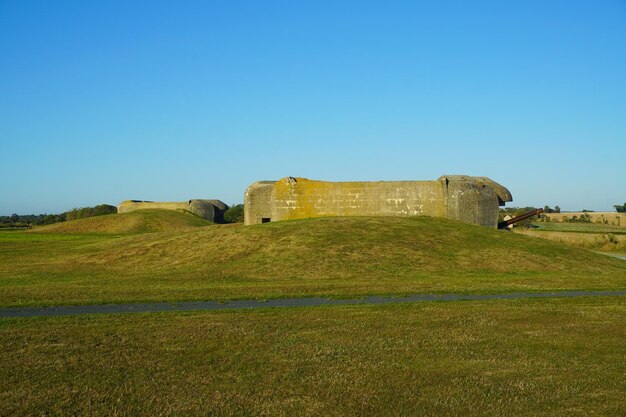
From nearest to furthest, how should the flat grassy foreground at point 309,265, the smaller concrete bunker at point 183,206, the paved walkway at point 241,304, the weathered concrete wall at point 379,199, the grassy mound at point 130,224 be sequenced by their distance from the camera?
the paved walkway at point 241,304 < the flat grassy foreground at point 309,265 < the weathered concrete wall at point 379,199 < the grassy mound at point 130,224 < the smaller concrete bunker at point 183,206

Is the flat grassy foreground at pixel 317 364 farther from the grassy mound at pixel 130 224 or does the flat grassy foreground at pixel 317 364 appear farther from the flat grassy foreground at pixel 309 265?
the grassy mound at pixel 130 224

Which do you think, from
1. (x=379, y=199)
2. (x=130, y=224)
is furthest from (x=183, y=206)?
(x=379, y=199)

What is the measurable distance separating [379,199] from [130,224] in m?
36.8

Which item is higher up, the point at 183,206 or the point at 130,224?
the point at 183,206

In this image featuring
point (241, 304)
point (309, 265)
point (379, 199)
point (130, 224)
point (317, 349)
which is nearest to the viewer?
point (317, 349)

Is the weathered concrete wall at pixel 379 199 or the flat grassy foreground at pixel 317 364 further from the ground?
the weathered concrete wall at pixel 379 199

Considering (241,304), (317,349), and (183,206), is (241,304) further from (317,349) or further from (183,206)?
(183,206)

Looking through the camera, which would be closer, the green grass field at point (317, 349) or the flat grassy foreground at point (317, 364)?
the flat grassy foreground at point (317, 364)

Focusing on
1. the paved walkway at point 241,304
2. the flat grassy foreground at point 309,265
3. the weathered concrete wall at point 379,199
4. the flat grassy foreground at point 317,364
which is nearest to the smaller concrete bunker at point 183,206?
the flat grassy foreground at point 309,265

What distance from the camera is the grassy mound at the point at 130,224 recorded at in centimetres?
6500

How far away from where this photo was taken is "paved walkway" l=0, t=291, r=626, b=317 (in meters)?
15.8

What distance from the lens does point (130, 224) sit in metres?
66.4

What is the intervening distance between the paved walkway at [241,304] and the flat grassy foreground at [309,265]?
87 cm

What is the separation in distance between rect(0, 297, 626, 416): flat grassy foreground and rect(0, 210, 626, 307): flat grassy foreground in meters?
5.37
